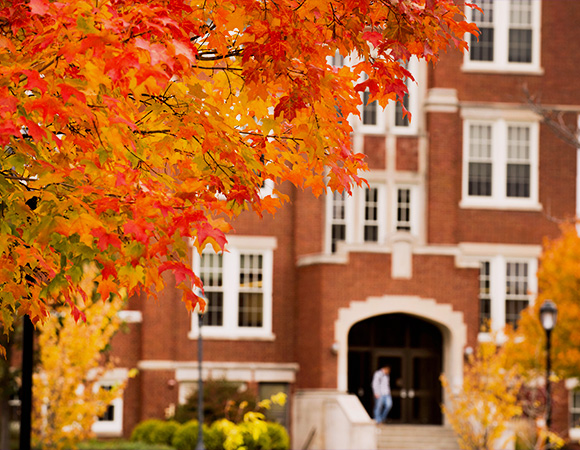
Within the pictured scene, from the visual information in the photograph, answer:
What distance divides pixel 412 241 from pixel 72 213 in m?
26.5

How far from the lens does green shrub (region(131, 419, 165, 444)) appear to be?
30609mm

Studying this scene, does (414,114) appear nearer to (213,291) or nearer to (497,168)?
(497,168)

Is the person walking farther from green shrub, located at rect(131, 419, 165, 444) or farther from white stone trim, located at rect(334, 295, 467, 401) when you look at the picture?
green shrub, located at rect(131, 419, 165, 444)

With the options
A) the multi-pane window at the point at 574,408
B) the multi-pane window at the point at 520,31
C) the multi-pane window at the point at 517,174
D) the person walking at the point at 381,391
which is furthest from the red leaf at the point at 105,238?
the multi-pane window at the point at 520,31

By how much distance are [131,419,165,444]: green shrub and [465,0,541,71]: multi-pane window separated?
562 inches

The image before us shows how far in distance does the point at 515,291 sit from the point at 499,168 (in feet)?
12.4

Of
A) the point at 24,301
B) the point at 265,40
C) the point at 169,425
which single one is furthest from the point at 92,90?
the point at 169,425


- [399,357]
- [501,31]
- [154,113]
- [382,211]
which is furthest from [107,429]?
[154,113]

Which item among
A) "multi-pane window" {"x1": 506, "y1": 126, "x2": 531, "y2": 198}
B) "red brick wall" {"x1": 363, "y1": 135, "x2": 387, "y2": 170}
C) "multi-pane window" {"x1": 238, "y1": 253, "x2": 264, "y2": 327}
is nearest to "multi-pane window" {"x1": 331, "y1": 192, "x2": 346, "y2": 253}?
"red brick wall" {"x1": 363, "y1": 135, "x2": 387, "y2": 170}

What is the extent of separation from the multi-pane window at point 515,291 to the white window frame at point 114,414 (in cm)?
1166

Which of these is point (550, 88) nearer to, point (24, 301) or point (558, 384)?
point (558, 384)

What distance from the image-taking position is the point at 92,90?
5.76m

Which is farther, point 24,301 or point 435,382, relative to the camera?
point 435,382

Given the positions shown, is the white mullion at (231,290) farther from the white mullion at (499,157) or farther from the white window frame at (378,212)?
the white mullion at (499,157)
